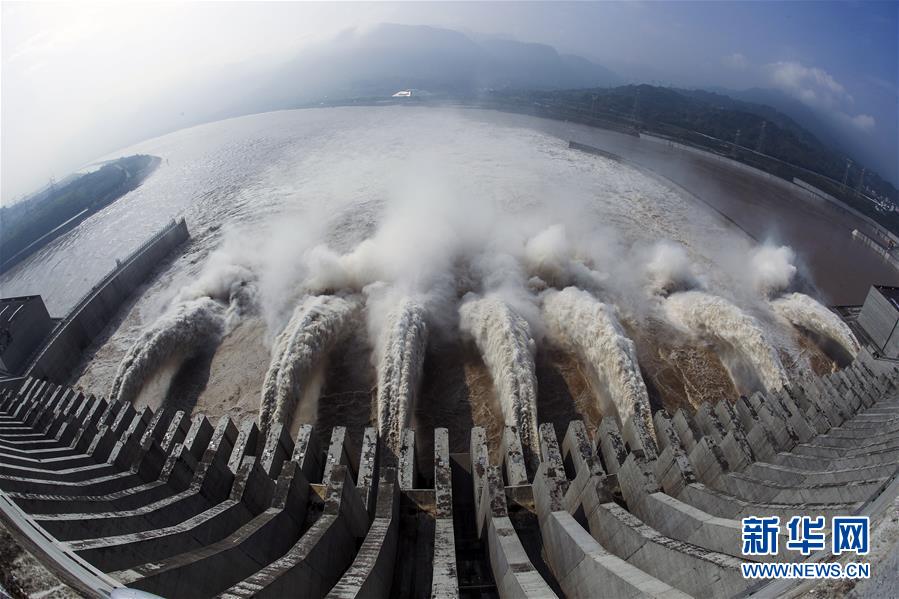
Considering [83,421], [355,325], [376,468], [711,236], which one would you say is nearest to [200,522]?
[376,468]

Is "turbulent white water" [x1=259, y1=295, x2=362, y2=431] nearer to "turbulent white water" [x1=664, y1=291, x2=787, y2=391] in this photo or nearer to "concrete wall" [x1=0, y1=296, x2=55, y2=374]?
"concrete wall" [x1=0, y1=296, x2=55, y2=374]

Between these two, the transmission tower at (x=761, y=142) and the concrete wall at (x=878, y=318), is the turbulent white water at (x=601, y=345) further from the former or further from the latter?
the transmission tower at (x=761, y=142)

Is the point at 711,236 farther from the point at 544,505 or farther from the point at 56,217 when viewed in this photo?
the point at 56,217

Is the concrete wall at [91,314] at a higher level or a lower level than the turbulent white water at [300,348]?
lower

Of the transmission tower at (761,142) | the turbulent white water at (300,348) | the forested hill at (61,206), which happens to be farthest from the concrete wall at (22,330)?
the transmission tower at (761,142)

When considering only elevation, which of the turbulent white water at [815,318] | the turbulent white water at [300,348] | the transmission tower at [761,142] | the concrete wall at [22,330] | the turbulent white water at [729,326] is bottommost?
the concrete wall at [22,330]

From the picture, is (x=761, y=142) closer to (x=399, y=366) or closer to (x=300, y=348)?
(x=399, y=366)

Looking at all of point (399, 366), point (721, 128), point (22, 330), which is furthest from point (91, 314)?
point (721, 128)
